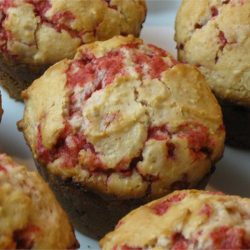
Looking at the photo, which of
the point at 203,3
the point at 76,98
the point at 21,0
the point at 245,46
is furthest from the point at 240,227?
the point at 21,0

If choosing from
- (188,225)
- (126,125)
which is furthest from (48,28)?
(188,225)

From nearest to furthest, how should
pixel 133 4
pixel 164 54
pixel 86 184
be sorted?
Result: pixel 86 184, pixel 164 54, pixel 133 4

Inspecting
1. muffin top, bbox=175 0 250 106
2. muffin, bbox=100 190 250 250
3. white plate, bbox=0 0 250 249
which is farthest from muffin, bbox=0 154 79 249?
muffin top, bbox=175 0 250 106

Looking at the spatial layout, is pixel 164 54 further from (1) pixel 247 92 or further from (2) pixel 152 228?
(2) pixel 152 228

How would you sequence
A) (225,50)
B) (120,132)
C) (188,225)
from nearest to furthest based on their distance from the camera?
(188,225) → (120,132) → (225,50)

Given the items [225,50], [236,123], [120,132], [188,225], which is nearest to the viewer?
[188,225]

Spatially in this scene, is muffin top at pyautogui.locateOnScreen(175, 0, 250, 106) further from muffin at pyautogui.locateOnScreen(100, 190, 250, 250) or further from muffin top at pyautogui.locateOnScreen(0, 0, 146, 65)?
muffin at pyautogui.locateOnScreen(100, 190, 250, 250)

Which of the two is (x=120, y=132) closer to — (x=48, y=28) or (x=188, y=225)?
(x=188, y=225)
